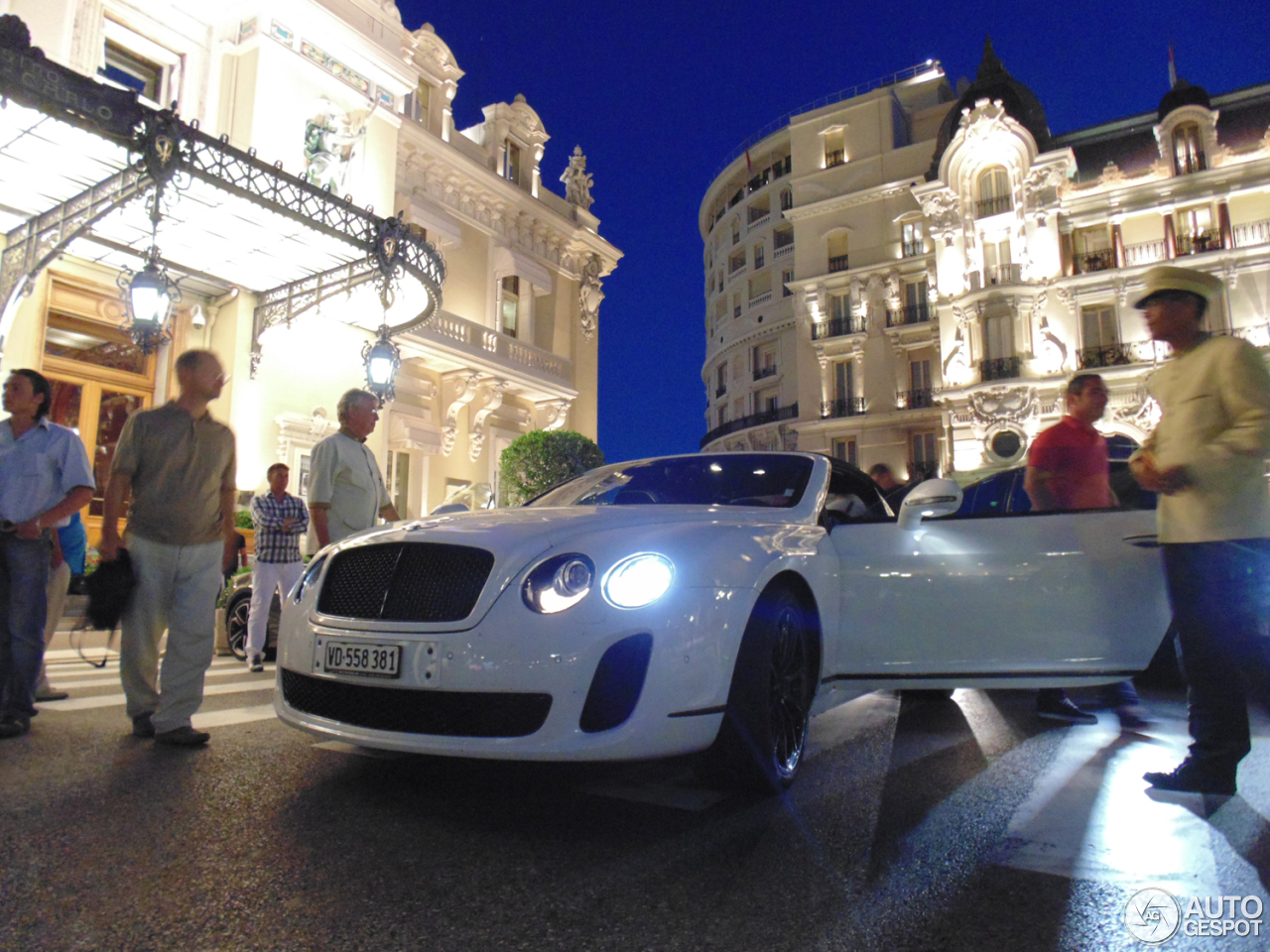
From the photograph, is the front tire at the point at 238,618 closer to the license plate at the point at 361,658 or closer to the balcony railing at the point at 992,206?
the license plate at the point at 361,658

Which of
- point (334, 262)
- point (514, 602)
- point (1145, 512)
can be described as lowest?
point (514, 602)

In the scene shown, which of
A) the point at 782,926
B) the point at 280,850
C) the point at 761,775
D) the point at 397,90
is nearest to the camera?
the point at 782,926

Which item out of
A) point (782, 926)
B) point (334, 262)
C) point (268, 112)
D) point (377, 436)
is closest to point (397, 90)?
point (268, 112)

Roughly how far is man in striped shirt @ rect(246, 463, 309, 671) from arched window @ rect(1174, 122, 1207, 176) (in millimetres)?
31046

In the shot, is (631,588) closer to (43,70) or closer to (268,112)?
(43,70)

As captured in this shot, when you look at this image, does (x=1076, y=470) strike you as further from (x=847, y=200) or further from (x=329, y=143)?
(x=847, y=200)

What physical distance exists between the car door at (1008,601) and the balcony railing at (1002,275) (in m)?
27.5

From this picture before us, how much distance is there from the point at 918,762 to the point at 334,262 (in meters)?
11.3

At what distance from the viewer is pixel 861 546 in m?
3.39

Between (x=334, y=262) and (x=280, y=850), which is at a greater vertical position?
(x=334, y=262)

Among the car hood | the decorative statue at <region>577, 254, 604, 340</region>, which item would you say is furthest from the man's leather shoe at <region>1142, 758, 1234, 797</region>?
A: the decorative statue at <region>577, 254, 604, 340</region>

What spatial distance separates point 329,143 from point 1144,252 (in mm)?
25860

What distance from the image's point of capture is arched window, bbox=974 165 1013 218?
1141 inches

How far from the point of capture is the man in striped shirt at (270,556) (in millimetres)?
6012
